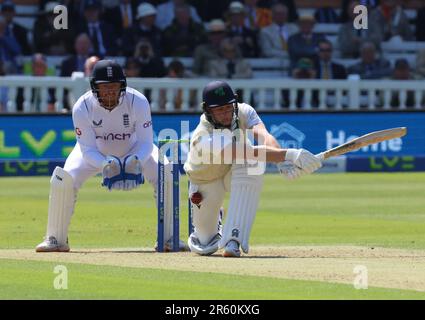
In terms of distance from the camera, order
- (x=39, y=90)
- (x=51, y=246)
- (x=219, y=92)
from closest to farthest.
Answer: (x=219, y=92)
(x=51, y=246)
(x=39, y=90)

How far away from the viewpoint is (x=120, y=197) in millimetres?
19172

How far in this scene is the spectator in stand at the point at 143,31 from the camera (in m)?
24.9

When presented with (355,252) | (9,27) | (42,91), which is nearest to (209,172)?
(355,252)

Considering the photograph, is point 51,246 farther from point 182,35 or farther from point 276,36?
point 276,36

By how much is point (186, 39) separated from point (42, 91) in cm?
368

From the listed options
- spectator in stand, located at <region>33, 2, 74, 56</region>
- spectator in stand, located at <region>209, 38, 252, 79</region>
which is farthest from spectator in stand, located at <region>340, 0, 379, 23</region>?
spectator in stand, located at <region>33, 2, 74, 56</region>

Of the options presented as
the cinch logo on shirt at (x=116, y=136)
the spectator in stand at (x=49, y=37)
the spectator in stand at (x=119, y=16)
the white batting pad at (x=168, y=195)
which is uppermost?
the spectator in stand at (x=119, y=16)

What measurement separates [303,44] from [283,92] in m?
1.44

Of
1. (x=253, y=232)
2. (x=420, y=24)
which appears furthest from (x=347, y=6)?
(x=253, y=232)

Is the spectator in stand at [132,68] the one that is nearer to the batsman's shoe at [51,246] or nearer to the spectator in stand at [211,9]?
the spectator in stand at [211,9]

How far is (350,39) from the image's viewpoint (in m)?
26.9

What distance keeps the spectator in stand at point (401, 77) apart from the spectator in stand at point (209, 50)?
334 centimetres

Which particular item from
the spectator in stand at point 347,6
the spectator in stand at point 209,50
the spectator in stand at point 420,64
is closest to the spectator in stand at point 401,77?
the spectator in stand at point 420,64

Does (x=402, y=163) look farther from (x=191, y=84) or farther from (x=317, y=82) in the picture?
(x=191, y=84)
